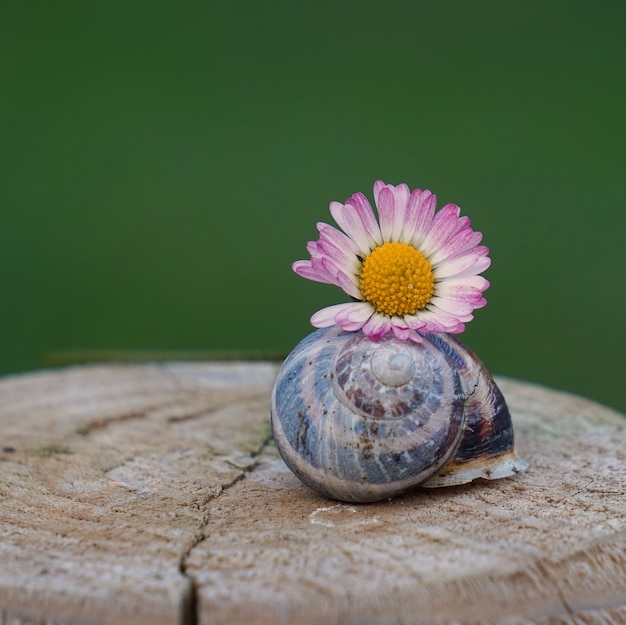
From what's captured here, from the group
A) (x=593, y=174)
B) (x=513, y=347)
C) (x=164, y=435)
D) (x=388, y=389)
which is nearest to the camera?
(x=388, y=389)

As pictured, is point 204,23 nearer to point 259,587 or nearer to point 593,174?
point 593,174

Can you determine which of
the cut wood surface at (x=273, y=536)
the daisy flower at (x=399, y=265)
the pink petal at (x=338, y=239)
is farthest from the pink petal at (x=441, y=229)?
Answer: the cut wood surface at (x=273, y=536)

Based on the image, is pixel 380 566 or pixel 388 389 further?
pixel 388 389

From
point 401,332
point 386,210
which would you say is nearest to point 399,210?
point 386,210

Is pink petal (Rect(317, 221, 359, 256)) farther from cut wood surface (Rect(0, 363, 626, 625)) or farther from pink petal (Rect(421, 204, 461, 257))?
cut wood surface (Rect(0, 363, 626, 625))

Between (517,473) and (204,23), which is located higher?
(204,23)

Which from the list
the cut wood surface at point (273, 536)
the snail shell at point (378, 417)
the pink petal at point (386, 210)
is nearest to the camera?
the cut wood surface at point (273, 536)

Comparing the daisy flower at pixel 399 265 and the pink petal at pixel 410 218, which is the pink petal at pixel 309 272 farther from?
the pink petal at pixel 410 218

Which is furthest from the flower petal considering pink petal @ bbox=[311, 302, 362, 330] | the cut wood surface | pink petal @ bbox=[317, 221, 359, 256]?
the cut wood surface

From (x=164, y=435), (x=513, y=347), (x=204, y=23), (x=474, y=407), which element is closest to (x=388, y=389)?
(x=474, y=407)
